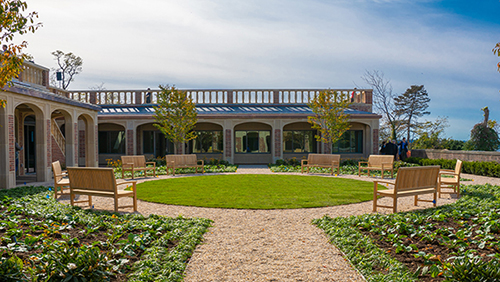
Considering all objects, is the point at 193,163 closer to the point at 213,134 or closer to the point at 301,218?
the point at 213,134

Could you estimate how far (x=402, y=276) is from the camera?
357 cm

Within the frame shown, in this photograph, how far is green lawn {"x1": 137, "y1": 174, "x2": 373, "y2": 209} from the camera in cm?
795

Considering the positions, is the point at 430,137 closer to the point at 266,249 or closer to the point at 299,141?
the point at 299,141

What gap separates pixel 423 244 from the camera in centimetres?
450

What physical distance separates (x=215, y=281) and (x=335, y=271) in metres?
1.36

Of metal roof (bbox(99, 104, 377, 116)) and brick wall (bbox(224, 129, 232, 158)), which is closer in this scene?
brick wall (bbox(224, 129, 232, 158))

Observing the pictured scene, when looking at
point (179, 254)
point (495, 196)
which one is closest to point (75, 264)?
point (179, 254)

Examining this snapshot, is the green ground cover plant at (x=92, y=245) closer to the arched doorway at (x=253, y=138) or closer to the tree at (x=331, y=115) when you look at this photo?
the tree at (x=331, y=115)

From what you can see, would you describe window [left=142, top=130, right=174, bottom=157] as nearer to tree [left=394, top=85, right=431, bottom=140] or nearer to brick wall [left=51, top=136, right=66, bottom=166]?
brick wall [left=51, top=136, right=66, bottom=166]

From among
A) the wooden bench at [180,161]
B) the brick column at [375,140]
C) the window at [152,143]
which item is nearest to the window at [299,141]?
the brick column at [375,140]

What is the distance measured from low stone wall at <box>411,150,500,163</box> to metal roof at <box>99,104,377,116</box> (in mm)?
4488

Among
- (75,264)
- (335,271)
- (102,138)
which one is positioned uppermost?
(102,138)

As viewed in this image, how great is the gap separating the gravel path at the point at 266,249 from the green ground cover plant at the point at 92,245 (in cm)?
29

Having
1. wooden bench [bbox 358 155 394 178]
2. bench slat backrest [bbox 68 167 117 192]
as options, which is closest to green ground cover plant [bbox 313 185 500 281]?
bench slat backrest [bbox 68 167 117 192]
